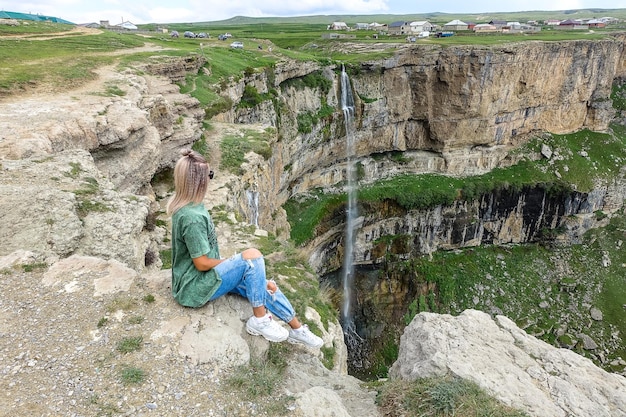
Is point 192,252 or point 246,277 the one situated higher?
point 192,252

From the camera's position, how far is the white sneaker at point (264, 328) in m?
5.98

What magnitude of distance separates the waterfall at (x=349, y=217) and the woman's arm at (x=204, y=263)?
2852 centimetres

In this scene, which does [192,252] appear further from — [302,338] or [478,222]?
[478,222]

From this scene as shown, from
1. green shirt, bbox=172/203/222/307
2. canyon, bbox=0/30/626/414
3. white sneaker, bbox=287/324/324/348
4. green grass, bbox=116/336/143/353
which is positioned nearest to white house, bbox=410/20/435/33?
canyon, bbox=0/30/626/414

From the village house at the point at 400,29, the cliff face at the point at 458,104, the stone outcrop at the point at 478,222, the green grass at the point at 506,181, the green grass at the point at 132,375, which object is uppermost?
the village house at the point at 400,29

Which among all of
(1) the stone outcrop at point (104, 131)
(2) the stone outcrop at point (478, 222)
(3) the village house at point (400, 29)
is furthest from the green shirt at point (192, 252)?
(3) the village house at point (400, 29)

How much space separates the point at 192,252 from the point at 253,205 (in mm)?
12848

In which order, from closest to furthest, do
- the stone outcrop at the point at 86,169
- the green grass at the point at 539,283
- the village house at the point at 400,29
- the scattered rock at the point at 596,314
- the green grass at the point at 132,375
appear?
the green grass at the point at 132,375 → the stone outcrop at the point at 86,169 → the green grass at the point at 539,283 → the scattered rock at the point at 596,314 → the village house at the point at 400,29

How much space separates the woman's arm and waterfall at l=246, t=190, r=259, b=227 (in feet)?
38.1

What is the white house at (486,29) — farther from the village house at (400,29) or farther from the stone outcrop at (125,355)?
the stone outcrop at (125,355)

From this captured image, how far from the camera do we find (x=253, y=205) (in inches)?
719

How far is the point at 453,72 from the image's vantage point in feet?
128

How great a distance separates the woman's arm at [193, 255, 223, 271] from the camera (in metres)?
5.55

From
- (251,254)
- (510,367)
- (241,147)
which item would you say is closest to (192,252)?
(251,254)
